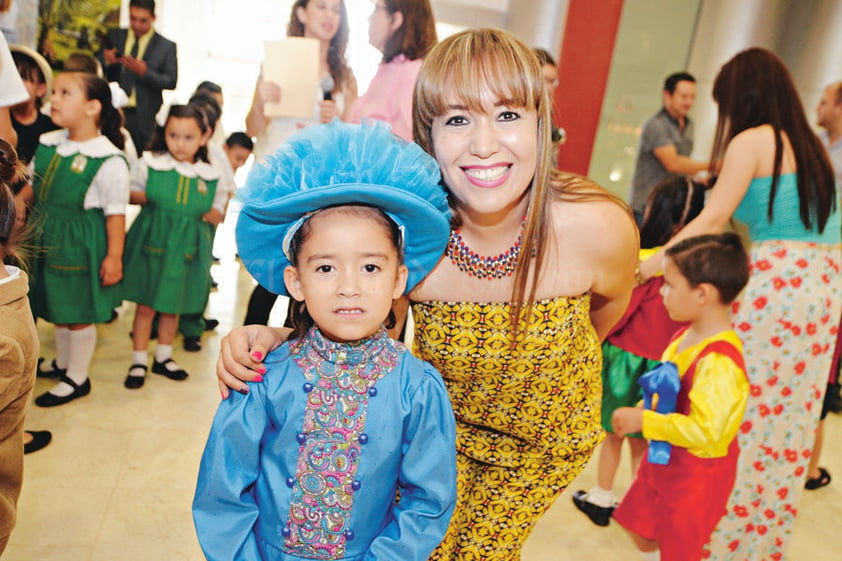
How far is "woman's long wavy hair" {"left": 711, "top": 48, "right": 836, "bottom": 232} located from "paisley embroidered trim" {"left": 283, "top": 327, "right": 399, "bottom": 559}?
1647mm

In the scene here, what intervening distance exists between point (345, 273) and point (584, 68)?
4894mm

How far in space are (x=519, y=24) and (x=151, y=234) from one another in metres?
4.39

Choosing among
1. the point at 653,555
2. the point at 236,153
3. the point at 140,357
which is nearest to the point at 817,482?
the point at 653,555

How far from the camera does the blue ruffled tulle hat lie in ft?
3.36

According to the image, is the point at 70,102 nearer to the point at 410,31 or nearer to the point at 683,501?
the point at 410,31

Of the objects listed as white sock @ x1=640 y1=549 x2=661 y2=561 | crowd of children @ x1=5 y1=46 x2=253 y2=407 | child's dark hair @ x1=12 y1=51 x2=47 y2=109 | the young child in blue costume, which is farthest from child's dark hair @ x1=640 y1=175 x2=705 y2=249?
child's dark hair @ x1=12 y1=51 x2=47 y2=109

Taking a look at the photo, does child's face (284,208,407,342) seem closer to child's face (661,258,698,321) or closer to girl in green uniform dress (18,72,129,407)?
child's face (661,258,698,321)

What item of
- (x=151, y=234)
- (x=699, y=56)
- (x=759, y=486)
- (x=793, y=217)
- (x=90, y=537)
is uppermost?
(x=699, y=56)

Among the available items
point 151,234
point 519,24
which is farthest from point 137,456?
point 519,24

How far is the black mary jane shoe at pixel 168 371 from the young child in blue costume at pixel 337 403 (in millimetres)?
2133

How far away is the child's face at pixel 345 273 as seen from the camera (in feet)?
3.53

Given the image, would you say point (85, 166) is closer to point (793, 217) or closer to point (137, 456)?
point (137, 456)

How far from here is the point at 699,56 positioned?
5598 millimetres

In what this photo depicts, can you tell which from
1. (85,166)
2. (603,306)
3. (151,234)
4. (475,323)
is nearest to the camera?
(475,323)
